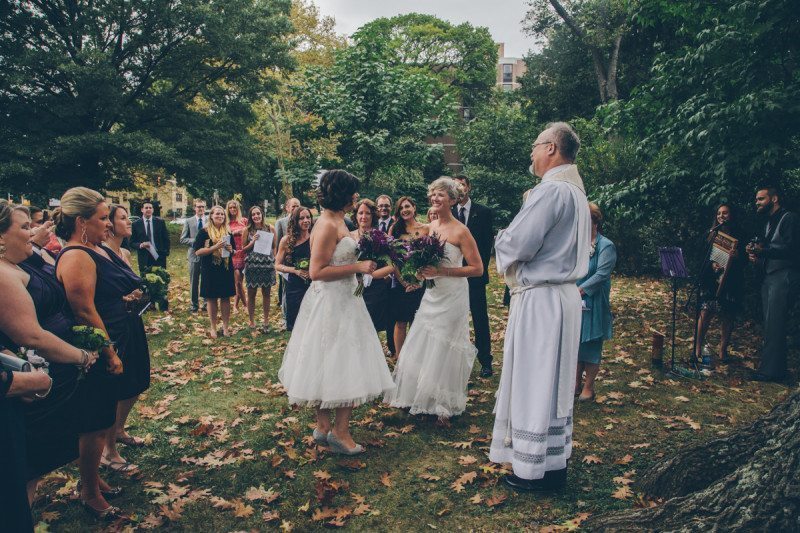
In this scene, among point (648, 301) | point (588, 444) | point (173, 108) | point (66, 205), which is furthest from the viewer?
point (173, 108)

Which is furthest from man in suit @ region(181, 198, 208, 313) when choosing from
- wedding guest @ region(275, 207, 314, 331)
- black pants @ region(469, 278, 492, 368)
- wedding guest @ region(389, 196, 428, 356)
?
black pants @ region(469, 278, 492, 368)

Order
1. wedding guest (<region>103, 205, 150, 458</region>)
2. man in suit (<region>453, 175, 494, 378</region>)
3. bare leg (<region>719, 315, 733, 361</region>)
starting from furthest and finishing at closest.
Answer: bare leg (<region>719, 315, 733, 361</region>), man in suit (<region>453, 175, 494, 378</region>), wedding guest (<region>103, 205, 150, 458</region>)

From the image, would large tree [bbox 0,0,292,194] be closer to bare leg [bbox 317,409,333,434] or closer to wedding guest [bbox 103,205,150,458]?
wedding guest [bbox 103,205,150,458]

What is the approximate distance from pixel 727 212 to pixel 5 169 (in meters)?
25.3

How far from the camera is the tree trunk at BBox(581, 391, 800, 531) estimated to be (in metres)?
2.59

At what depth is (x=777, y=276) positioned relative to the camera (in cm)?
714

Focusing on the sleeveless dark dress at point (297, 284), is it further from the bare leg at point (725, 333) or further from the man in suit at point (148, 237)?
the bare leg at point (725, 333)

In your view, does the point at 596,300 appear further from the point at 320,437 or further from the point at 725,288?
the point at 320,437

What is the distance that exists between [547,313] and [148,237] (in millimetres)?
10061

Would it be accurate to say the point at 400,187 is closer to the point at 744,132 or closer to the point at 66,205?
the point at 744,132

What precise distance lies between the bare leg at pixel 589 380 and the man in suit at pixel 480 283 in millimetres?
1372

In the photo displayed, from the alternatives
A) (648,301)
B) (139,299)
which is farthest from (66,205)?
(648,301)

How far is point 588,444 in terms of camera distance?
517 centimetres

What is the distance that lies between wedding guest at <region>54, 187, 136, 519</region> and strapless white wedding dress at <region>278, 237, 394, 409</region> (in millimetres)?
1501
